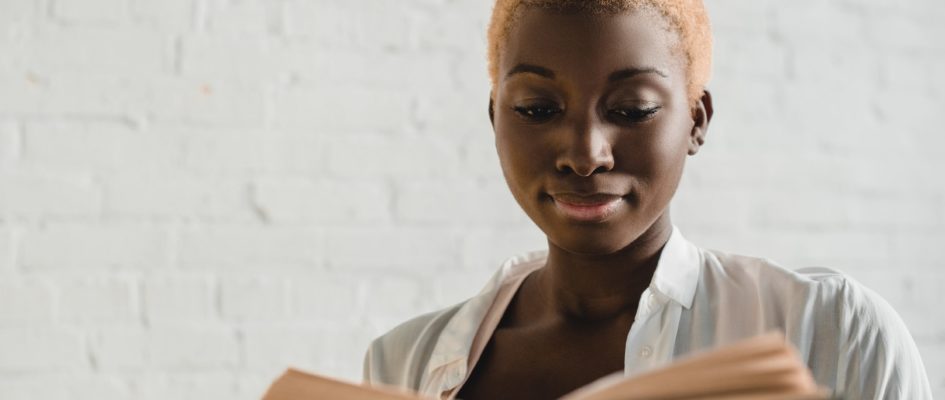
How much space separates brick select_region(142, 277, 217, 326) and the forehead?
0.71 metres

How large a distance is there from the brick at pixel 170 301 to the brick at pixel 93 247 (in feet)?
0.09

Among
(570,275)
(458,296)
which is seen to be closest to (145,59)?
(458,296)

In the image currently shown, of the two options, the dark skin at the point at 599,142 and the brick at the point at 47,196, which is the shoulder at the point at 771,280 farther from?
the brick at the point at 47,196

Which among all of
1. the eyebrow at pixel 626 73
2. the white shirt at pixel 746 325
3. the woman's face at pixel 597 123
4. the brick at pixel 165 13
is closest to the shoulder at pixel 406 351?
the white shirt at pixel 746 325

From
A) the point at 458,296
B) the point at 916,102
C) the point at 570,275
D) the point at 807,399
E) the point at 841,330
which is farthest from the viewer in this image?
the point at 916,102

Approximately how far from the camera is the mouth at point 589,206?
807mm

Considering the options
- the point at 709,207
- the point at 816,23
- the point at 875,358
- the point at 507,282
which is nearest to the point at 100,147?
the point at 507,282

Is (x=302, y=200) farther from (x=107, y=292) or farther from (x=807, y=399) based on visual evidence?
(x=807, y=399)

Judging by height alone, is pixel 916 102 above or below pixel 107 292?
above

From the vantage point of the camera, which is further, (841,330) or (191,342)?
(191,342)

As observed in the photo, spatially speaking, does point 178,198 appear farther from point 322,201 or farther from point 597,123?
point 597,123

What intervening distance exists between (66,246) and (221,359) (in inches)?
9.6

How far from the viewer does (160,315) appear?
1.38 m

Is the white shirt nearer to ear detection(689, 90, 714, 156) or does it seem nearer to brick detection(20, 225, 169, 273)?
ear detection(689, 90, 714, 156)
